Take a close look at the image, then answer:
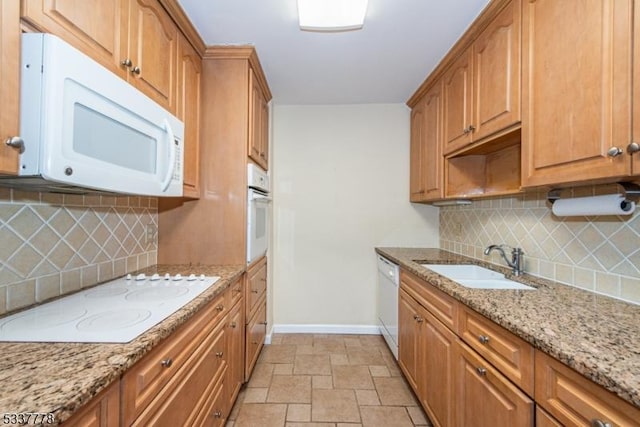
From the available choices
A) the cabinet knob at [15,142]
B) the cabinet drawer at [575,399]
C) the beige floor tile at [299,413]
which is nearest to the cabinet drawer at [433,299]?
the cabinet drawer at [575,399]

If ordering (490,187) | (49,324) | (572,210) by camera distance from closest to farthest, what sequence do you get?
(49,324), (572,210), (490,187)

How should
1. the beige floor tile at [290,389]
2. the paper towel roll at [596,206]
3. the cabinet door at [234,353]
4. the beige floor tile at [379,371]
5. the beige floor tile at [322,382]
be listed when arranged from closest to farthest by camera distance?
the paper towel roll at [596,206] < the cabinet door at [234,353] < the beige floor tile at [290,389] < the beige floor tile at [322,382] < the beige floor tile at [379,371]

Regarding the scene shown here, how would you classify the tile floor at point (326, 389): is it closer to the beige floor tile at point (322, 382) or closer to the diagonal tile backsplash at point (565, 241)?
the beige floor tile at point (322, 382)

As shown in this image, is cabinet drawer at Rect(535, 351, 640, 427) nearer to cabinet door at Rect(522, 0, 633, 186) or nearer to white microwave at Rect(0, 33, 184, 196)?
cabinet door at Rect(522, 0, 633, 186)

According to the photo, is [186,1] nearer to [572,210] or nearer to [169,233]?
[169,233]

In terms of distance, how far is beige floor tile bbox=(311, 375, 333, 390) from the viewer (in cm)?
209

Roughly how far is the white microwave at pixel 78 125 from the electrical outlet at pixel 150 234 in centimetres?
79

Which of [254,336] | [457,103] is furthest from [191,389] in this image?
[457,103]

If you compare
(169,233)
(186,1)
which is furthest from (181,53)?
(169,233)

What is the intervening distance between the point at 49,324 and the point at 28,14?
3.04 ft

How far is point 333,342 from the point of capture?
9.16 ft

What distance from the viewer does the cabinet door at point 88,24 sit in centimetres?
84

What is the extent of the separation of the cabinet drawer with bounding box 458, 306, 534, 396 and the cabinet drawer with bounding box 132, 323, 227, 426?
1170 millimetres

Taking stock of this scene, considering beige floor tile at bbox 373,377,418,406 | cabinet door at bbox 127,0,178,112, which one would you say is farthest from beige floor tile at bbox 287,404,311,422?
cabinet door at bbox 127,0,178,112
